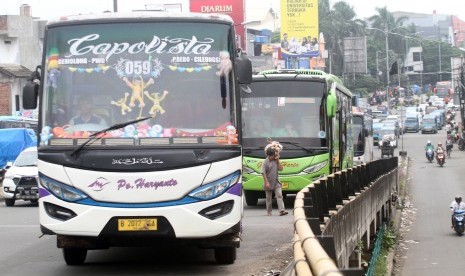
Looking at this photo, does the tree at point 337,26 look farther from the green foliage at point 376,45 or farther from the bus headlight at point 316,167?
the bus headlight at point 316,167

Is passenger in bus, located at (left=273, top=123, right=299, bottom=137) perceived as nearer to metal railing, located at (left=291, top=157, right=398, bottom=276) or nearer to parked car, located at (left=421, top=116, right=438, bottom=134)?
metal railing, located at (left=291, top=157, right=398, bottom=276)

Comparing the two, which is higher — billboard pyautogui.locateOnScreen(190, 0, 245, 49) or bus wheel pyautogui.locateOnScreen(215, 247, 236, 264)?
billboard pyautogui.locateOnScreen(190, 0, 245, 49)

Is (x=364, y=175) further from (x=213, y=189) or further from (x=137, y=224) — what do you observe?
(x=137, y=224)

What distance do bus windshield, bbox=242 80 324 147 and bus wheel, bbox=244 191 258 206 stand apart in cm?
167

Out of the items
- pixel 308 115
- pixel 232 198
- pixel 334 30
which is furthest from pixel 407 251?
pixel 334 30

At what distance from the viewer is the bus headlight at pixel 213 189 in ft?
38.3

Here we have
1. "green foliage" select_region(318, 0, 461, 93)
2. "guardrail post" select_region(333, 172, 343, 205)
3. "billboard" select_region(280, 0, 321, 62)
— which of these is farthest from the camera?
"green foliage" select_region(318, 0, 461, 93)

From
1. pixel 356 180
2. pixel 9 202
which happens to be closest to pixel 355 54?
pixel 9 202

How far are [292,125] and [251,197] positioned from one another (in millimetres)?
2700

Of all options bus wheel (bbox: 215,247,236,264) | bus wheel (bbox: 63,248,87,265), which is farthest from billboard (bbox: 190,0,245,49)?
bus wheel (bbox: 215,247,236,264)

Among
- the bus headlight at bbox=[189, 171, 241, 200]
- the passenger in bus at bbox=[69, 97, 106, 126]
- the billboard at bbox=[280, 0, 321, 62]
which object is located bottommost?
the bus headlight at bbox=[189, 171, 241, 200]

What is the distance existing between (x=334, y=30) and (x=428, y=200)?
3231 inches

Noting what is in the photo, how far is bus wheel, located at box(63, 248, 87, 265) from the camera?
13.0 m

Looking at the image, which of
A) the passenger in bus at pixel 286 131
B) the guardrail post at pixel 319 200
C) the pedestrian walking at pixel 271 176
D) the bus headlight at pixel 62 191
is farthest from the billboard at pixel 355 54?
the bus headlight at pixel 62 191
